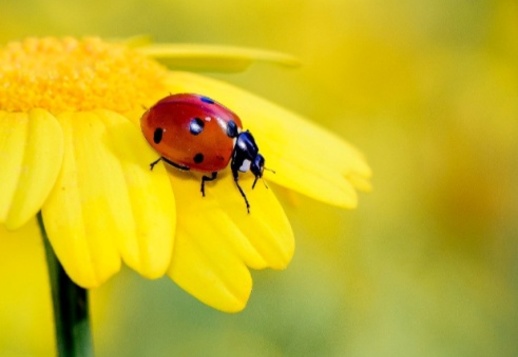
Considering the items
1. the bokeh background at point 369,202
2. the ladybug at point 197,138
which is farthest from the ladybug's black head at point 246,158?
the bokeh background at point 369,202

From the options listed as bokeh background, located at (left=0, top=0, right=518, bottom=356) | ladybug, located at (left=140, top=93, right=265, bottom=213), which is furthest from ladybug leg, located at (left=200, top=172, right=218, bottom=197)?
bokeh background, located at (left=0, top=0, right=518, bottom=356)

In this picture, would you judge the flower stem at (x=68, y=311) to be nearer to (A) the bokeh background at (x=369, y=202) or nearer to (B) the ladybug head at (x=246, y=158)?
(B) the ladybug head at (x=246, y=158)

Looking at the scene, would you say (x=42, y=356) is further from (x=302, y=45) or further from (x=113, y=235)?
(x=302, y=45)

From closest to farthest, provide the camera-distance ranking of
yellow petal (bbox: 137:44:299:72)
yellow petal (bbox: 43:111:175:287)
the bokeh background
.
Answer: yellow petal (bbox: 43:111:175:287) < yellow petal (bbox: 137:44:299:72) < the bokeh background

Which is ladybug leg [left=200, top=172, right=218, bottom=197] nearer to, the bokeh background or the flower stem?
the flower stem

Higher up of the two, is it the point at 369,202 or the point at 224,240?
the point at 224,240

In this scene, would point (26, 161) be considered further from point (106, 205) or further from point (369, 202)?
point (369, 202)

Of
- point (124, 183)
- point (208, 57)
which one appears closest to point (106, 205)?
point (124, 183)
